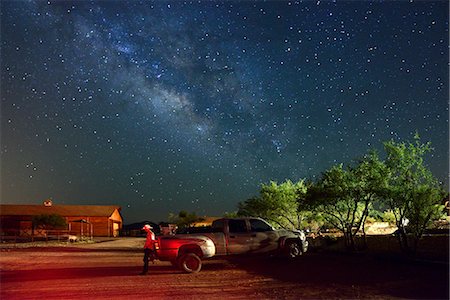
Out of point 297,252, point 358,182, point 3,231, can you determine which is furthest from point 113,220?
point 297,252

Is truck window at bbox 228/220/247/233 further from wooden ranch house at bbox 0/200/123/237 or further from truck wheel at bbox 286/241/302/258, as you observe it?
wooden ranch house at bbox 0/200/123/237

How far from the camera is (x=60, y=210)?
73688 millimetres

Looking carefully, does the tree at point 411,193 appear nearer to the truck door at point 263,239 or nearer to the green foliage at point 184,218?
the truck door at point 263,239

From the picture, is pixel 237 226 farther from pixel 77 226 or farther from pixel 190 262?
pixel 77 226

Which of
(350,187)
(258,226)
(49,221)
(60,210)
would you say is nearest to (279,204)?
(350,187)

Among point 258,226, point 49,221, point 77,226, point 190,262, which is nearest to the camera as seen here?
point 190,262

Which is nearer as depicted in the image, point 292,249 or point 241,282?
point 241,282

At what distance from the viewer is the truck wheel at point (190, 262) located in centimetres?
1582

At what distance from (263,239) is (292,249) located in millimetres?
1323

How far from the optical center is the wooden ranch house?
6662 centimetres

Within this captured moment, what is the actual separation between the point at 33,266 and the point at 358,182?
17.3 metres

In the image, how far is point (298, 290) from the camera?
435 inches

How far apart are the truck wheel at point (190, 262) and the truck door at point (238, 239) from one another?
1477mm

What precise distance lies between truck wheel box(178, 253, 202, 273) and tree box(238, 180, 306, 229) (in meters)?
20.5
